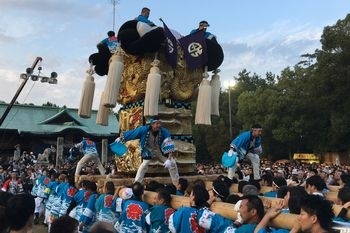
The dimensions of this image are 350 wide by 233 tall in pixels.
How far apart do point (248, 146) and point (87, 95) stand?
15.0 ft

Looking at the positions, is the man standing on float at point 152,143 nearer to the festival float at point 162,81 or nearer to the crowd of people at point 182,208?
the festival float at point 162,81

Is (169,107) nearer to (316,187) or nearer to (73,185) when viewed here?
(73,185)

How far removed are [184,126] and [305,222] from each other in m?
8.25

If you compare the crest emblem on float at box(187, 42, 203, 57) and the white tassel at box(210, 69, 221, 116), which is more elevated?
the crest emblem on float at box(187, 42, 203, 57)

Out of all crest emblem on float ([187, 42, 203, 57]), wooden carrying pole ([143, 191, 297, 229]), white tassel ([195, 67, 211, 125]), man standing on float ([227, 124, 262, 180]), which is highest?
crest emblem on float ([187, 42, 203, 57])

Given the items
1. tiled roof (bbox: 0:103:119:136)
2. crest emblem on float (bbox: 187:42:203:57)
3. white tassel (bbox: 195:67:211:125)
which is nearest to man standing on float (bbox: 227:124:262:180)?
white tassel (bbox: 195:67:211:125)

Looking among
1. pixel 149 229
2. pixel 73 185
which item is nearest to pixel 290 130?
pixel 73 185

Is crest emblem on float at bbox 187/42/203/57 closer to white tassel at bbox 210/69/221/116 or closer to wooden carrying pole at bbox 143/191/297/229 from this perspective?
white tassel at bbox 210/69/221/116

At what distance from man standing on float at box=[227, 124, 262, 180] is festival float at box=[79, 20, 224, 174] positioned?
62.1 inches

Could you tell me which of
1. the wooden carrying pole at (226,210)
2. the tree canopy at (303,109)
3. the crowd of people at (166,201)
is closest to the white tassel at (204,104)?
the crowd of people at (166,201)

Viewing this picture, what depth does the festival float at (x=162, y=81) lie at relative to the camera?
10.7 metres

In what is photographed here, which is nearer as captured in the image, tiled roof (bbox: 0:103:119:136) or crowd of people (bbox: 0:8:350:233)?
crowd of people (bbox: 0:8:350:233)

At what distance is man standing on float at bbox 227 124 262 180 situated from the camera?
31.5 ft

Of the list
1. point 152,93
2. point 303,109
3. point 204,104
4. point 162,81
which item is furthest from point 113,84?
point 303,109
